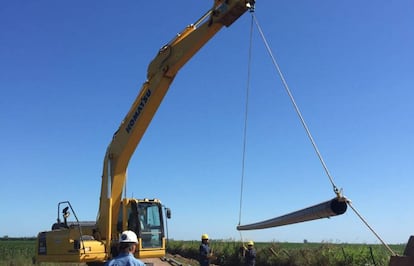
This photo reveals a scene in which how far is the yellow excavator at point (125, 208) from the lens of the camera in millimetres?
14859

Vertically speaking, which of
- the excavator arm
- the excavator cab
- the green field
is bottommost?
the green field

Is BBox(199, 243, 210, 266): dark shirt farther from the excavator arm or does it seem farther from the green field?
the green field

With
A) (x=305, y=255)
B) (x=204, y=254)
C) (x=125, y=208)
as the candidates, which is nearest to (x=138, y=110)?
(x=125, y=208)

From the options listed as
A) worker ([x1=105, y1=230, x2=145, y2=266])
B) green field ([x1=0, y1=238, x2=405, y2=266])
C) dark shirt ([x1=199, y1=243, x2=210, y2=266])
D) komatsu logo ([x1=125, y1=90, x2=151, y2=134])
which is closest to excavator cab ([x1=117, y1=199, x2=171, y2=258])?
dark shirt ([x1=199, y1=243, x2=210, y2=266])

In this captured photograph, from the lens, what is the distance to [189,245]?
40.3m

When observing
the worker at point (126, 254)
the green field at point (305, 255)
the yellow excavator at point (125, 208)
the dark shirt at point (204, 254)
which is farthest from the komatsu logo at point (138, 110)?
the worker at point (126, 254)

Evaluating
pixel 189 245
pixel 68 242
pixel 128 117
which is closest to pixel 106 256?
pixel 68 242

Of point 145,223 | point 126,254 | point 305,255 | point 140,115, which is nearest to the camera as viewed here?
point 126,254

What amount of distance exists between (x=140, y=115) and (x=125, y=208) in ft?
9.91

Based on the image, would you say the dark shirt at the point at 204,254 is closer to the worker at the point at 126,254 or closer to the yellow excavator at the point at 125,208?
the yellow excavator at the point at 125,208

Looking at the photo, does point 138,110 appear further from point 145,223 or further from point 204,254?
point 204,254

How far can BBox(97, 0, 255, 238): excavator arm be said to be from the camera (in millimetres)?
14444

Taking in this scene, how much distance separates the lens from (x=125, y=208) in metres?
15.9

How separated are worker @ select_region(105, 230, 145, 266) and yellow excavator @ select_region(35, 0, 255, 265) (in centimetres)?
978
